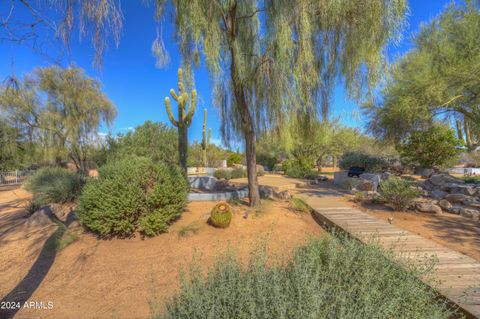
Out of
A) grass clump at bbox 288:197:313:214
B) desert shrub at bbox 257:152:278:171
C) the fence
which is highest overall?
desert shrub at bbox 257:152:278:171

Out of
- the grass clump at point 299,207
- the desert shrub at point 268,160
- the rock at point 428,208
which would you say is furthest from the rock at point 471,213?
the desert shrub at point 268,160

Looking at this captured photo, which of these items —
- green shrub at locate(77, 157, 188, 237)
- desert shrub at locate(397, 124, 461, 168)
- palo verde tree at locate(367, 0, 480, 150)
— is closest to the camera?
green shrub at locate(77, 157, 188, 237)

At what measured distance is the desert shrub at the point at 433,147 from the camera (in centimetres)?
1307

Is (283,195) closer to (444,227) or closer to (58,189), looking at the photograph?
(444,227)

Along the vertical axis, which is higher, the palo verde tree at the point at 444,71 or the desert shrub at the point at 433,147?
the palo verde tree at the point at 444,71

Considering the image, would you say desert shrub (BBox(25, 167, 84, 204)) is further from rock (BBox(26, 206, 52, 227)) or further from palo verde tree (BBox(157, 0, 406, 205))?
palo verde tree (BBox(157, 0, 406, 205))

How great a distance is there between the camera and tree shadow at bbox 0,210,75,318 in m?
2.91

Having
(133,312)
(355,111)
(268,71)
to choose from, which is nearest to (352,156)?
(355,111)

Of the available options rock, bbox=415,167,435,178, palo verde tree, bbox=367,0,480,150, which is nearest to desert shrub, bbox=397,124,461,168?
rock, bbox=415,167,435,178

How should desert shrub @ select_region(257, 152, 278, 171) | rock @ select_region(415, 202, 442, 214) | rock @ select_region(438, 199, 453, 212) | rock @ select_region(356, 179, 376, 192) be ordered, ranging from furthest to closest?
desert shrub @ select_region(257, 152, 278, 171) → rock @ select_region(356, 179, 376, 192) → rock @ select_region(438, 199, 453, 212) → rock @ select_region(415, 202, 442, 214)

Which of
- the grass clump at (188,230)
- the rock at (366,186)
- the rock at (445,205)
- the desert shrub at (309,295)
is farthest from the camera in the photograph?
the rock at (366,186)

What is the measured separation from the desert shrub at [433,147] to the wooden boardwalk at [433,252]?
11.5m

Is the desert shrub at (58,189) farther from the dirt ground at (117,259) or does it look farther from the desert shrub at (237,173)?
the desert shrub at (237,173)

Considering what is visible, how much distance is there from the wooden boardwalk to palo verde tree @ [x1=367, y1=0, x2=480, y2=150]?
5.00m
